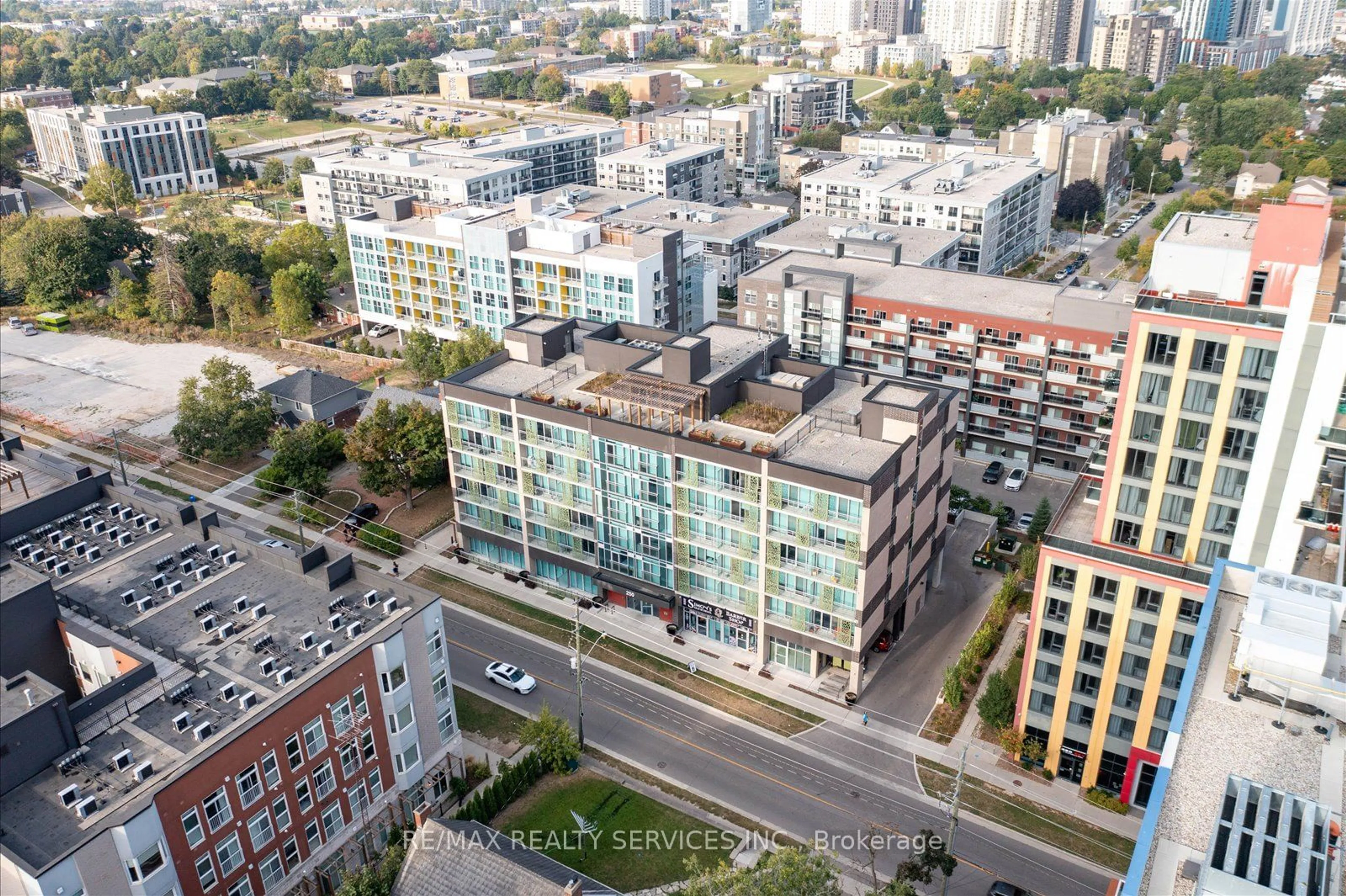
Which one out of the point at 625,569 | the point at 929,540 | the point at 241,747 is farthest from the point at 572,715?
the point at 929,540

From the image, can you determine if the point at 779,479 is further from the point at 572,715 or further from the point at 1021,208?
the point at 1021,208

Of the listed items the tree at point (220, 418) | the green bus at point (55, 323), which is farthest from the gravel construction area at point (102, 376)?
the tree at point (220, 418)

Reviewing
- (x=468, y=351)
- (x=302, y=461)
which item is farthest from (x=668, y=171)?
(x=302, y=461)

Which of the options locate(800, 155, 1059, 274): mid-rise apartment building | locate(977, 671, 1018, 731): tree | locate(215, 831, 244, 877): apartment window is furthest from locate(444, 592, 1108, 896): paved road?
locate(800, 155, 1059, 274): mid-rise apartment building

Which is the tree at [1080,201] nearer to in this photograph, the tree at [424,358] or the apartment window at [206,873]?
the tree at [424,358]

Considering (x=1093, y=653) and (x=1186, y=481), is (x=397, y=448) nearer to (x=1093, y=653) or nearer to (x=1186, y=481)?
(x=1093, y=653)

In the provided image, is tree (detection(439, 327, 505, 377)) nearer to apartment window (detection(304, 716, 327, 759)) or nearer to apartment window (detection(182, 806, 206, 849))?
apartment window (detection(304, 716, 327, 759))
